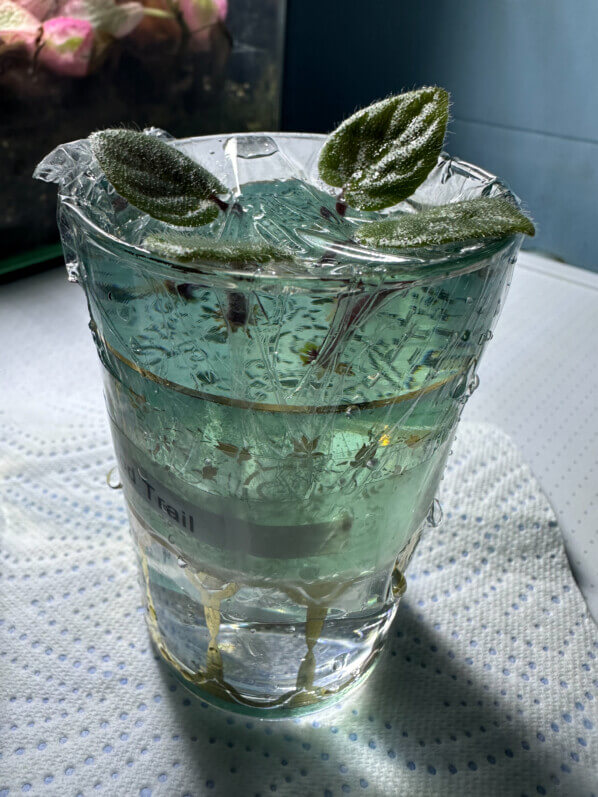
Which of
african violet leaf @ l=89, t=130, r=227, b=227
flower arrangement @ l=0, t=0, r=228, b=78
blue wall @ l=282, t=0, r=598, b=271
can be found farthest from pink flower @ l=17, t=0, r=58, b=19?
african violet leaf @ l=89, t=130, r=227, b=227

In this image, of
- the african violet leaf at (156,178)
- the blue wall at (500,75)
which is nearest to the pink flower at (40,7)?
the blue wall at (500,75)

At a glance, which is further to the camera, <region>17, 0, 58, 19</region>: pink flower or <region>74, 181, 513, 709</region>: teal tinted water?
<region>17, 0, 58, 19</region>: pink flower

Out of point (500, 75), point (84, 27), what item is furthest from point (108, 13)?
point (500, 75)

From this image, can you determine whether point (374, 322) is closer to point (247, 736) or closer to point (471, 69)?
point (247, 736)

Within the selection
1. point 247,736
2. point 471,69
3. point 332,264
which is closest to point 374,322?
point 332,264

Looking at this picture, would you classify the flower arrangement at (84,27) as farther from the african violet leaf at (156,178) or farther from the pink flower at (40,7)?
the african violet leaf at (156,178)

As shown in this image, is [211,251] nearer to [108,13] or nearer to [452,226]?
[452,226]

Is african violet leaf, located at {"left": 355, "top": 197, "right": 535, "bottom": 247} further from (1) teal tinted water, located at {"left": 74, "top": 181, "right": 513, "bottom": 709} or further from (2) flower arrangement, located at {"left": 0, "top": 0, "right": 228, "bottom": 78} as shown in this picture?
(2) flower arrangement, located at {"left": 0, "top": 0, "right": 228, "bottom": 78}
